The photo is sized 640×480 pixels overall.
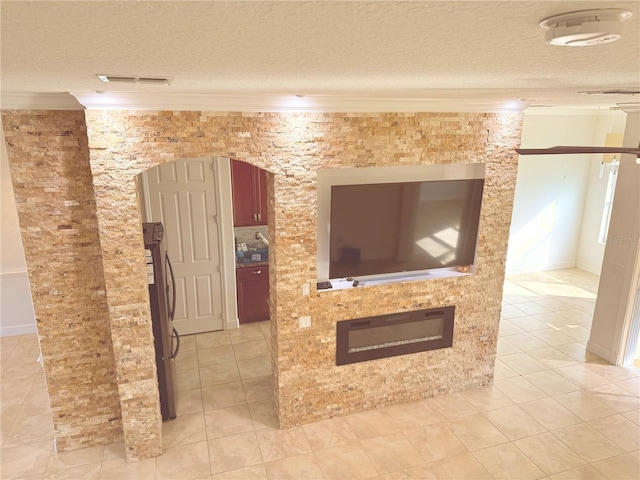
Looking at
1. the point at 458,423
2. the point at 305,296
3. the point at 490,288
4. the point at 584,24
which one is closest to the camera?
the point at 584,24

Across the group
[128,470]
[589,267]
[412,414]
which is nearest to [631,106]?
[412,414]

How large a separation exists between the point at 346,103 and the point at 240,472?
2.89m

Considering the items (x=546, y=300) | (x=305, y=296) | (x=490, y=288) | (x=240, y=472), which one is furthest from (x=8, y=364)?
(x=546, y=300)

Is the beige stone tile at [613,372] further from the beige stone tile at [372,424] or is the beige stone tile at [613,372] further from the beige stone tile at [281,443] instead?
the beige stone tile at [281,443]

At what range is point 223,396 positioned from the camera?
4.47m

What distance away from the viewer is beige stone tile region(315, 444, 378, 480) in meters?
3.49

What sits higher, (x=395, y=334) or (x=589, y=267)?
(x=395, y=334)

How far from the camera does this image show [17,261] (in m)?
5.60

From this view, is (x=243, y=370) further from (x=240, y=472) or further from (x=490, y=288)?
(x=490, y=288)

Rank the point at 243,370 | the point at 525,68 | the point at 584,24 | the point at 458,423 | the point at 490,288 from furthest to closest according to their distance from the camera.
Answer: the point at 243,370 → the point at 490,288 → the point at 458,423 → the point at 525,68 → the point at 584,24

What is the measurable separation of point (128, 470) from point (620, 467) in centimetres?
379

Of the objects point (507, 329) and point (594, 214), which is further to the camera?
point (594, 214)

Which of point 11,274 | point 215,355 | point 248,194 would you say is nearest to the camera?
point 215,355

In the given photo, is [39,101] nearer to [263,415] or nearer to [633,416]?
[263,415]
